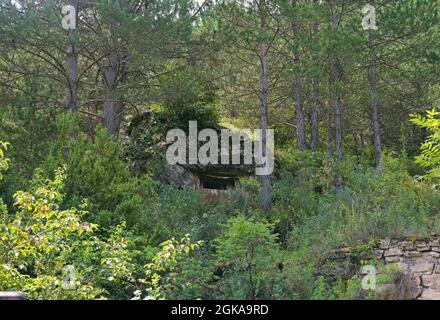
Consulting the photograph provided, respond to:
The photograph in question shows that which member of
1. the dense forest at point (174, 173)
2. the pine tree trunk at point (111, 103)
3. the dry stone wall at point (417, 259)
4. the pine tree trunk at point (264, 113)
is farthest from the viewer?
the pine tree trunk at point (111, 103)

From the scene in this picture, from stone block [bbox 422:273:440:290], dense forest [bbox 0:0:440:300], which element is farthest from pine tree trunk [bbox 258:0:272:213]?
stone block [bbox 422:273:440:290]

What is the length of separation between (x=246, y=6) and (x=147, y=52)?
2.88 m

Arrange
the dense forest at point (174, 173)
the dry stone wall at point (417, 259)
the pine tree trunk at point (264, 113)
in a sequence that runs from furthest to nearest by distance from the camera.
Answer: the pine tree trunk at point (264, 113)
the dry stone wall at point (417, 259)
the dense forest at point (174, 173)

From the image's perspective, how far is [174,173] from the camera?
14742 mm

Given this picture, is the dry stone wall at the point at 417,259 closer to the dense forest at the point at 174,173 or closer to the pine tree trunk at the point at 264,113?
the dense forest at the point at 174,173

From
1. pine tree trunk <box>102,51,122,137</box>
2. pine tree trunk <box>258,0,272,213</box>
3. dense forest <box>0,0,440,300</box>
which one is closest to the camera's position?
dense forest <box>0,0,440,300</box>

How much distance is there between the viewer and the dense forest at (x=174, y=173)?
6.92m

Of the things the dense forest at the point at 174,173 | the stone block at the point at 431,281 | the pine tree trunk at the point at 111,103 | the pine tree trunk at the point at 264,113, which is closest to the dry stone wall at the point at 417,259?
the stone block at the point at 431,281

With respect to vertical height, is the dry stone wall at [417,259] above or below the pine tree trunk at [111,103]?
below

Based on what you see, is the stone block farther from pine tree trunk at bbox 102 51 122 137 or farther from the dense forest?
pine tree trunk at bbox 102 51 122 137

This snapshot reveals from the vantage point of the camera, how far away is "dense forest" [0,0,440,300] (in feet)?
22.7

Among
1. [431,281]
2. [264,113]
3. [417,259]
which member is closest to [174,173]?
[264,113]

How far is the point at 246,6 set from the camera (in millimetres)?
14102
